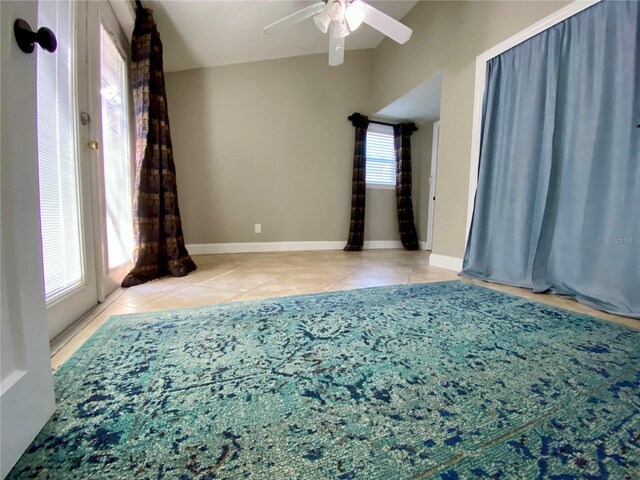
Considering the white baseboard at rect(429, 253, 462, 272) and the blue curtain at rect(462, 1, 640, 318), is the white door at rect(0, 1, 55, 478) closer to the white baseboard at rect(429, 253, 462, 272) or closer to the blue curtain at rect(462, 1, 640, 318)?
the blue curtain at rect(462, 1, 640, 318)

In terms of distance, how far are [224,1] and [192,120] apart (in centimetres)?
130

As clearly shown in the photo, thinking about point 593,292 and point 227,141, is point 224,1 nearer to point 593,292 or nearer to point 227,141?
point 227,141

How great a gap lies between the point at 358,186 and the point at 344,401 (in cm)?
329

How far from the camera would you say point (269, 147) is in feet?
11.2

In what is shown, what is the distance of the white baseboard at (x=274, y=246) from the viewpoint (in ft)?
10.6

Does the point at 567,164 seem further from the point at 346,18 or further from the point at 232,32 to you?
the point at 232,32

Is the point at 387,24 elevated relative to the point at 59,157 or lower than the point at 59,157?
elevated

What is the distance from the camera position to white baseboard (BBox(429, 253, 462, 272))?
2461 mm

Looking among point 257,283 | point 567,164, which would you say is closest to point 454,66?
point 567,164

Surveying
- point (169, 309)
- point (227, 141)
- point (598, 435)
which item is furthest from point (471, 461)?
point (227, 141)

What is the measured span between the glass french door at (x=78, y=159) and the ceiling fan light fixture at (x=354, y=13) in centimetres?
159

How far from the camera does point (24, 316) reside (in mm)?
539

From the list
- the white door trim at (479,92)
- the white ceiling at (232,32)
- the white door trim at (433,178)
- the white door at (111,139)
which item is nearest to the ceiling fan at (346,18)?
the white ceiling at (232,32)

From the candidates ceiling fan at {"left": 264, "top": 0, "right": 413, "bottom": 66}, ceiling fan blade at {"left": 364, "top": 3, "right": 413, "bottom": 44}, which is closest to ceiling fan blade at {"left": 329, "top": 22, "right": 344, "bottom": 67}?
ceiling fan at {"left": 264, "top": 0, "right": 413, "bottom": 66}
